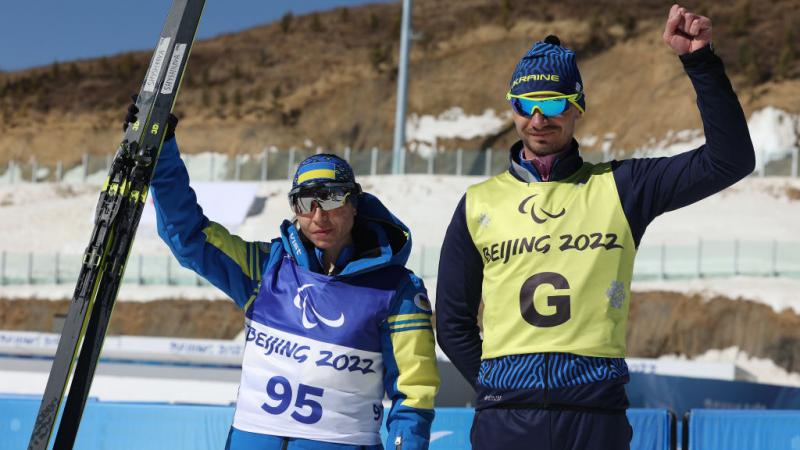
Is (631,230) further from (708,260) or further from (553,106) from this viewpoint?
(708,260)

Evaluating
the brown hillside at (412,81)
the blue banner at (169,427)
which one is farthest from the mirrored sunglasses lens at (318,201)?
the brown hillside at (412,81)

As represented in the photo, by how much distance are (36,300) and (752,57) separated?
113 feet

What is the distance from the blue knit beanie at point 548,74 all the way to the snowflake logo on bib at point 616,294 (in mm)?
672

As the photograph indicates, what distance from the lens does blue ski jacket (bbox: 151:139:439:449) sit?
419cm

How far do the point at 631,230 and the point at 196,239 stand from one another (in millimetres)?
1758

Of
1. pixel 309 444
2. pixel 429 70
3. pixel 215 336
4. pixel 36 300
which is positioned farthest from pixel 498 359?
pixel 429 70

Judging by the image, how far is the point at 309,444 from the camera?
412 cm

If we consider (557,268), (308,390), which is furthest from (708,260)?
(557,268)

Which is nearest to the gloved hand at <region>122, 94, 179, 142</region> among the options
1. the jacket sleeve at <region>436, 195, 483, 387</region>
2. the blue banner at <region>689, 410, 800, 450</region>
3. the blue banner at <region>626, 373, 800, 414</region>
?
the jacket sleeve at <region>436, 195, 483, 387</region>

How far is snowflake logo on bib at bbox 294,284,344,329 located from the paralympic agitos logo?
0.88 metres

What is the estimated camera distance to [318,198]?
169 inches

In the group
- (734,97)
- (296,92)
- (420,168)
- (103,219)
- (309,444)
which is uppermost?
(296,92)

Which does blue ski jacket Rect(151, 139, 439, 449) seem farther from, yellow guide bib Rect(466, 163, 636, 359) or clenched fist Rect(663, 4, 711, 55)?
clenched fist Rect(663, 4, 711, 55)

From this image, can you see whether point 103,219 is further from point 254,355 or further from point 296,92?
point 296,92
